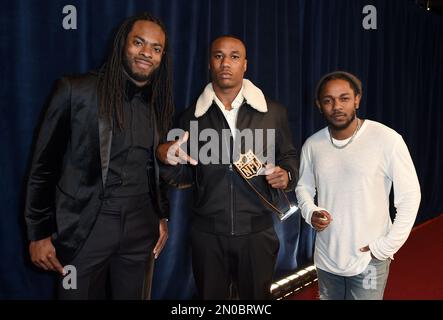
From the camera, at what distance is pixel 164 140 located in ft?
5.85

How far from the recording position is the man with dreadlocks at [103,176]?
1506 mm

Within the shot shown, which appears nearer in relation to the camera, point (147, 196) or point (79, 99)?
point (79, 99)

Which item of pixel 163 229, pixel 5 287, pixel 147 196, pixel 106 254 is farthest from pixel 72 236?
pixel 5 287

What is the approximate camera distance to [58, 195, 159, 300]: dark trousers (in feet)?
5.07

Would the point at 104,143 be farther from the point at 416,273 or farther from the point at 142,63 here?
the point at 416,273

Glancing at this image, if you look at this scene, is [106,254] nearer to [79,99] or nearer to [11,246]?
[79,99]

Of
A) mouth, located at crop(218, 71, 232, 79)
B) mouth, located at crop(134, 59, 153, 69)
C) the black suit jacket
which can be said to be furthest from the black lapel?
mouth, located at crop(218, 71, 232, 79)

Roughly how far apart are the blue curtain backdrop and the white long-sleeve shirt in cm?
124

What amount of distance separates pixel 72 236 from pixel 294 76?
2376 millimetres

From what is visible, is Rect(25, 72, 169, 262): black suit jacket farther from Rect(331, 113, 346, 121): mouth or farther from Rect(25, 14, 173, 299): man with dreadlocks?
Rect(331, 113, 346, 121): mouth

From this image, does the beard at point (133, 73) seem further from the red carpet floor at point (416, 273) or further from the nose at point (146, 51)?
the red carpet floor at point (416, 273)

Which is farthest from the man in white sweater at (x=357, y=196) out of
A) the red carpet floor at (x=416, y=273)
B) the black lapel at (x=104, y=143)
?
the red carpet floor at (x=416, y=273)
